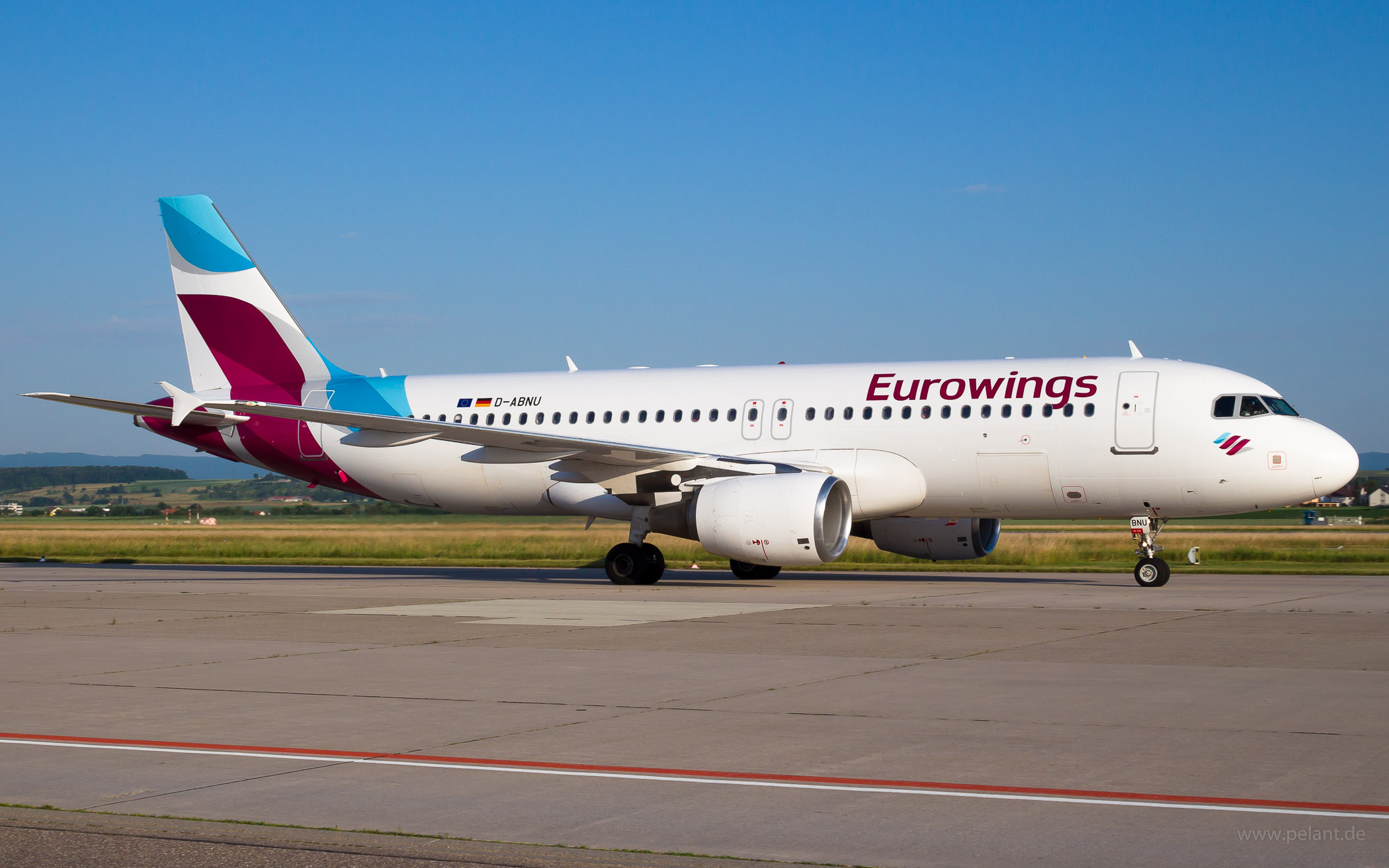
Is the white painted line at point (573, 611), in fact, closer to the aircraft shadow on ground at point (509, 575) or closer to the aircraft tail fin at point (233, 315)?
the aircraft shadow on ground at point (509, 575)

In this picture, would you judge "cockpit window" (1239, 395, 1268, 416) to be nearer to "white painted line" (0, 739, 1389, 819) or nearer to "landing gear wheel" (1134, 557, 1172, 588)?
"landing gear wheel" (1134, 557, 1172, 588)

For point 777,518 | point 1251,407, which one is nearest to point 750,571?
point 777,518

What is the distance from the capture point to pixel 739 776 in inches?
289

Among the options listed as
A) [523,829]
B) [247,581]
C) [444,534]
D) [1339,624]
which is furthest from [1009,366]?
[444,534]

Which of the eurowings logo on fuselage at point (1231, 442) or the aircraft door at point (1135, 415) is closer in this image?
the eurowings logo on fuselage at point (1231, 442)

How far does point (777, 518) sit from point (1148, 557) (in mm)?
6188

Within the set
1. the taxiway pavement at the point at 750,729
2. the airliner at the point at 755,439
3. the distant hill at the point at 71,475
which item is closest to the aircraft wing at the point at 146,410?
the airliner at the point at 755,439

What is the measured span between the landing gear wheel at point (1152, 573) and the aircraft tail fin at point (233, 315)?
16059mm

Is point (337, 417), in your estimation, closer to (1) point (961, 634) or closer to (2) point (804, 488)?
(2) point (804, 488)

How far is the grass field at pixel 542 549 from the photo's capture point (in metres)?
31.9

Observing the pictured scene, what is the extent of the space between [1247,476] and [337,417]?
47.4 feet

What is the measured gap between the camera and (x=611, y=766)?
25.0 ft

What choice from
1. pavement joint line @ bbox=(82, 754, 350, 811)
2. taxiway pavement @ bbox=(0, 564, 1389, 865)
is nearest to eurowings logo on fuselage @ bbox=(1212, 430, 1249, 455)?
taxiway pavement @ bbox=(0, 564, 1389, 865)

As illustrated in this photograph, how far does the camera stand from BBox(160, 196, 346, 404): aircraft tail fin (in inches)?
1089
